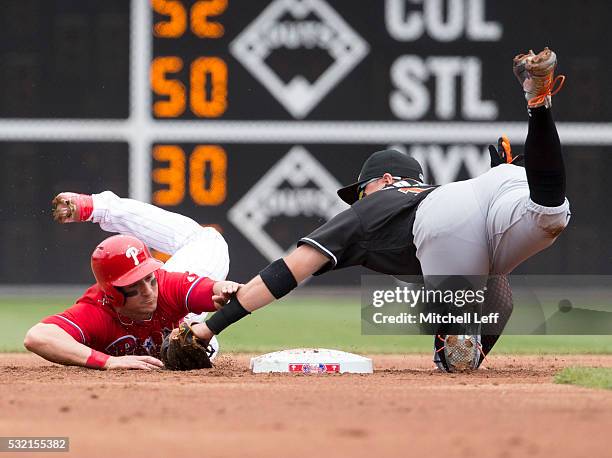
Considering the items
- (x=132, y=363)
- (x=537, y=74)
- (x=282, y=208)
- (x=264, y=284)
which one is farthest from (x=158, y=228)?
(x=282, y=208)

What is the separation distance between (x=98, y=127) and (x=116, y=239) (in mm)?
5402

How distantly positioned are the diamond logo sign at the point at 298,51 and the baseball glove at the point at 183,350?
5685 mm

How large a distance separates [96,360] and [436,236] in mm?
1492

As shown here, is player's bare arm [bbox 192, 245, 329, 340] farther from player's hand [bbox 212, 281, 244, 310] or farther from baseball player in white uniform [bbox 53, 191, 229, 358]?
baseball player in white uniform [bbox 53, 191, 229, 358]

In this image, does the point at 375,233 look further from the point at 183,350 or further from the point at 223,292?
the point at 183,350

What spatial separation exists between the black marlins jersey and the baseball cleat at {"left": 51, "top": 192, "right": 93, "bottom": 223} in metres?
1.55

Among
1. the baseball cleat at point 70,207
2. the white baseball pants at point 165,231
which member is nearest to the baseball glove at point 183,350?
the white baseball pants at point 165,231

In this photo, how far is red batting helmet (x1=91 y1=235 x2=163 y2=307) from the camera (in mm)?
4840

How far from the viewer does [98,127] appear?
1029 cm

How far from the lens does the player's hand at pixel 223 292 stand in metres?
4.79

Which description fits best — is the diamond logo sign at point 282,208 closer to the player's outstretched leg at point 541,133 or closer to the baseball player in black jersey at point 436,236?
the baseball player in black jersey at point 436,236

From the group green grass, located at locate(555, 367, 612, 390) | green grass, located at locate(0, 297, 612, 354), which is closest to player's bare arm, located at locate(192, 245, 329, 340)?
green grass, located at locate(555, 367, 612, 390)

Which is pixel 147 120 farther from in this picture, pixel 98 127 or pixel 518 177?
pixel 518 177

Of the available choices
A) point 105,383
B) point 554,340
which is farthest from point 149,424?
point 554,340
